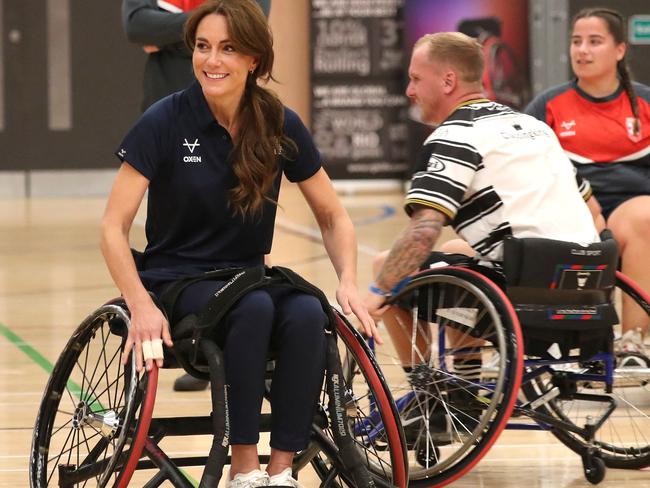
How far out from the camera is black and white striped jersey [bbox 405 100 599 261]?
291cm

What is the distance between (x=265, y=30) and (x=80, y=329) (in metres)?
0.67

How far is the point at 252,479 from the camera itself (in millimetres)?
Result: 2354

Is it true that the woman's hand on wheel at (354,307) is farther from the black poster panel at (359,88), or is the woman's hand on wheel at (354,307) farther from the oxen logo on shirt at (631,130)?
the black poster panel at (359,88)

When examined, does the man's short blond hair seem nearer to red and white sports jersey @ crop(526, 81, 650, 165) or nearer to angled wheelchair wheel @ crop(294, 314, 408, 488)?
angled wheelchair wheel @ crop(294, 314, 408, 488)

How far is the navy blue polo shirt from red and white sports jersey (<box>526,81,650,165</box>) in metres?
1.64

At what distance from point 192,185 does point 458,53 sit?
2.74 ft

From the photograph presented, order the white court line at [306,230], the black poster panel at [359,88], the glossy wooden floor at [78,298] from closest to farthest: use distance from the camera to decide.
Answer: the glossy wooden floor at [78,298]
the white court line at [306,230]
the black poster panel at [359,88]

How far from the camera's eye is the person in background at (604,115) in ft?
13.2

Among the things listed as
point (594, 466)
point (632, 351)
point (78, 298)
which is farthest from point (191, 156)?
point (78, 298)

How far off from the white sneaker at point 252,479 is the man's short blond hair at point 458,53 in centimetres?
115

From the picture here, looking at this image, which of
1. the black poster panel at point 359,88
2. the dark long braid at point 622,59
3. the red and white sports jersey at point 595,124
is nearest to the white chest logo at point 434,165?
the red and white sports jersey at point 595,124

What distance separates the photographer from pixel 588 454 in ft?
9.68

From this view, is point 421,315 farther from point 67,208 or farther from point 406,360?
point 67,208

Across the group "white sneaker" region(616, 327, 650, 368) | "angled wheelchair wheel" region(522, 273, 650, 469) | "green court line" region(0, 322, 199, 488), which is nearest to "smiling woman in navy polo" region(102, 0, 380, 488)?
"angled wheelchair wheel" region(522, 273, 650, 469)
